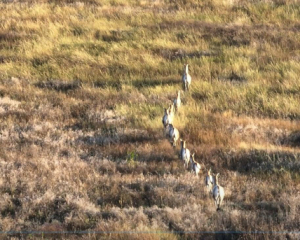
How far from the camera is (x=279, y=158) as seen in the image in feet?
27.9

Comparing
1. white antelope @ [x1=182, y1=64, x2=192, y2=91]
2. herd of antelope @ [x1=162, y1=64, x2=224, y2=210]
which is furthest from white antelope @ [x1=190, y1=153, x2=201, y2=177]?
white antelope @ [x1=182, y1=64, x2=192, y2=91]

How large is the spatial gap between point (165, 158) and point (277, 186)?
1.94m

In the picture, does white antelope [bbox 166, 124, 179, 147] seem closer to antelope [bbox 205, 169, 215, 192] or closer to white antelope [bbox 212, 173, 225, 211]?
antelope [bbox 205, 169, 215, 192]

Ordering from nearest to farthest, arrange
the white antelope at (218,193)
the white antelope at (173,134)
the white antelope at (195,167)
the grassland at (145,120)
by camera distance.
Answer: the white antelope at (218,193)
the grassland at (145,120)
the white antelope at (195,167)
the white antelope at (173,134)

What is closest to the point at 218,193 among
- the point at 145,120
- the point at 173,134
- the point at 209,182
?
the point at 209,182

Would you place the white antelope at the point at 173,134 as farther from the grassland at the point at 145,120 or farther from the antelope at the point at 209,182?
the antelope at the point at 209,182

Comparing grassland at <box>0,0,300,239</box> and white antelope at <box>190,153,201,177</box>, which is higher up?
white antelope at <box>190,153,201,177</box>

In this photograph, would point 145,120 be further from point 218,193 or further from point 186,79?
point 218,193

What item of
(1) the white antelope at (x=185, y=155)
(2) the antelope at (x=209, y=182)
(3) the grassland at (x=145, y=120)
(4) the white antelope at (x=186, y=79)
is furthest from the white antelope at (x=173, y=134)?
(4) the white antelope at (x=186, y=79)

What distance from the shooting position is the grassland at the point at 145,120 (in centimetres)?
681

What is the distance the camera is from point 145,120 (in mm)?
10719

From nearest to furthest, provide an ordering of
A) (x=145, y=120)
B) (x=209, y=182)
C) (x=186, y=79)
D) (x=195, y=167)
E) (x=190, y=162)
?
(x=209, y=182)
(x=195, y=167)
(x=190, y=162)
(x=145, y=120)
(x=186, y=79)

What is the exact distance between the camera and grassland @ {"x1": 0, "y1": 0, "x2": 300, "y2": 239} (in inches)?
268

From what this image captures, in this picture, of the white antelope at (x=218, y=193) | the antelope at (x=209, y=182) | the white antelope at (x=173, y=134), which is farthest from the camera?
the white antelope at (x=173, y=134)
